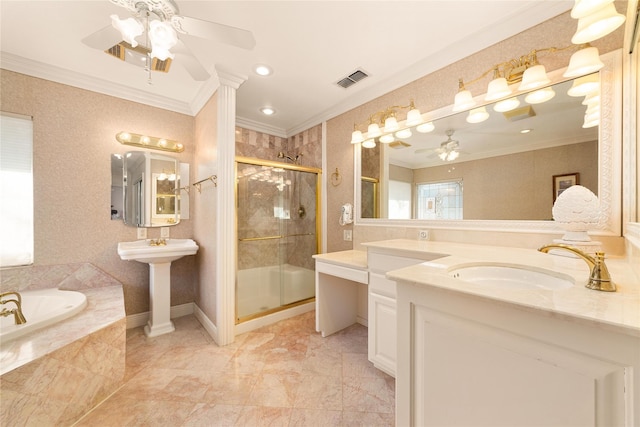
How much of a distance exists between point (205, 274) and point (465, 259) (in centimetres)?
235

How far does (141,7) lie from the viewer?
121 centimetres

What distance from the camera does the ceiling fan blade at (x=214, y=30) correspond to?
121cm

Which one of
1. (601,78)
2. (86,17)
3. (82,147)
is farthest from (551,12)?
(82,147)

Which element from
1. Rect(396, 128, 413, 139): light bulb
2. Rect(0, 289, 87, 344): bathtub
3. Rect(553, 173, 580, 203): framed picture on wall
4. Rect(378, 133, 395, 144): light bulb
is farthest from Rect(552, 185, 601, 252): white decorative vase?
Rect(0, 289, 87, 344): bathtub

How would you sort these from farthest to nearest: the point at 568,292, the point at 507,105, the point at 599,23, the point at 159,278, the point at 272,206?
the point at 272,206, the point at 159,278, the point at 507,105, the point at 599,23, the point at 568,292

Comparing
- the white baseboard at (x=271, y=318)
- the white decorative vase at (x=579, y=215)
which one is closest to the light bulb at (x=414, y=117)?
the white decorative vase at (x=579, y=215)

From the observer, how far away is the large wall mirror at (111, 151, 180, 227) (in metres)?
2.41

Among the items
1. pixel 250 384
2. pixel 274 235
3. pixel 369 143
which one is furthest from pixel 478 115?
pixel 250 384

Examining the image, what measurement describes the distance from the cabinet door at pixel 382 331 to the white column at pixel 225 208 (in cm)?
125

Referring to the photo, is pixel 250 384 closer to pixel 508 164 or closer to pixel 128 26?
pixel 128 26

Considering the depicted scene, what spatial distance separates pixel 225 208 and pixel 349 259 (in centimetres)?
119

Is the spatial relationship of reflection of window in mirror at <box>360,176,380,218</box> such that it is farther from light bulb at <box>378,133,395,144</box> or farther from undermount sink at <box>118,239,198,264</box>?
undermount sink at <box>118,239,198,264</box>

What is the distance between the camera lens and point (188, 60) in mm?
1477

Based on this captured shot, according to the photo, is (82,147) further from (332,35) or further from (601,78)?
(601,78)
